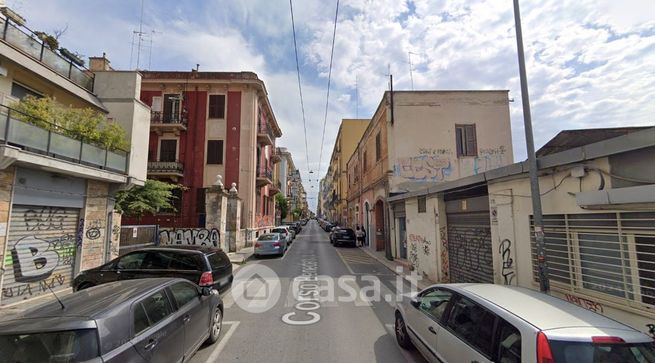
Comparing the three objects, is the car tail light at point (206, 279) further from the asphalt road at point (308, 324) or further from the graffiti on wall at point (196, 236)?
the graffiti on wall at point (196, 236)

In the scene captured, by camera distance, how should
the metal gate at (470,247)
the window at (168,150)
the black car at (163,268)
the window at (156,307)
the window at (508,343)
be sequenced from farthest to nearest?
the window at (168,150)
the metal gate at (470,247)
the black car at (163,268)
the window at (156,307)
the window at (508,343)

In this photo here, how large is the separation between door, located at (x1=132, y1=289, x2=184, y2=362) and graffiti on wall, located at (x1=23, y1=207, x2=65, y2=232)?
7.45 meters

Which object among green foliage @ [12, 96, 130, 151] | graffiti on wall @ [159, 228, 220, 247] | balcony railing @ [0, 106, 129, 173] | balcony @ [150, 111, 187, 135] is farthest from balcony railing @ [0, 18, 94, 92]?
balcony @ [150, 111, 187, 135]

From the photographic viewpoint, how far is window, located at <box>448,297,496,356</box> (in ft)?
11.1

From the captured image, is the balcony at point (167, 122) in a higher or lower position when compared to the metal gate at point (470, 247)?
higher

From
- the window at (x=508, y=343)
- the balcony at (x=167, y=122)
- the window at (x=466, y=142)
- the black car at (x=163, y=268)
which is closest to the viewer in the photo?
the window at (x=508, y=343)

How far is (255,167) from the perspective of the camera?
26.8m

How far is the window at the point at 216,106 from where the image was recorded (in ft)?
85.9

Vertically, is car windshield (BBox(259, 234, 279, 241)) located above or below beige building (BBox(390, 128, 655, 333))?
below

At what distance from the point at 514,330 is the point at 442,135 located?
16.1 m

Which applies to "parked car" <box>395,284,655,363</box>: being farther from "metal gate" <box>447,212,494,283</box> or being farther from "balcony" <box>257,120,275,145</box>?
"balcony" <box>257,120,275,145</box>

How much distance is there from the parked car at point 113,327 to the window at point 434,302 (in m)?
3.58

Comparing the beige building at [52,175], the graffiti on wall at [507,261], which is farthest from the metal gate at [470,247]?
the beige building at [52,175]

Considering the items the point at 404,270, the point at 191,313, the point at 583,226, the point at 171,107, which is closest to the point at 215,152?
the point at 171,107
